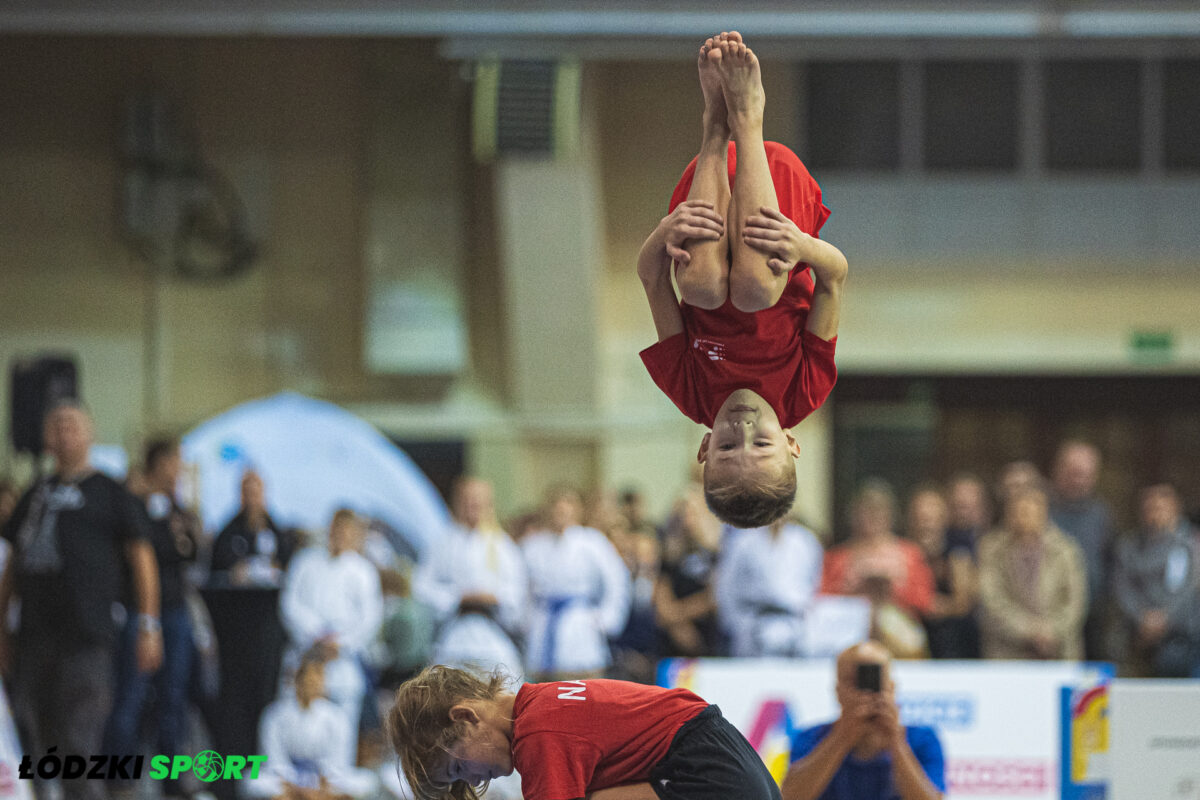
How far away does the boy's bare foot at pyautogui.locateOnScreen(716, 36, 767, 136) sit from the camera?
3.26 metres

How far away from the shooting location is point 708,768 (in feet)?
7.98

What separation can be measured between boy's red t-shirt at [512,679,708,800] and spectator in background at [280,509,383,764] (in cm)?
389

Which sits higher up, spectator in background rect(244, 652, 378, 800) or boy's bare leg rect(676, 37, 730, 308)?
boy's bare leg rect(676, 37, 730, 308)

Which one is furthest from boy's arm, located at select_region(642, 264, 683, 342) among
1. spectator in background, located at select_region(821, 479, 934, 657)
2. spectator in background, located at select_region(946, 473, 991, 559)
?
spectator in background, located at select_region(946, 473, 991, 559)

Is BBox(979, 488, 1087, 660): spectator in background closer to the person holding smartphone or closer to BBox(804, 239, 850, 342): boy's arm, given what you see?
the person holding smartphone

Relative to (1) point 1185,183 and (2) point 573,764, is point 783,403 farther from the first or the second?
(1) point 1185,183

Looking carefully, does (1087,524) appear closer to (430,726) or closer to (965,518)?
(965,518)

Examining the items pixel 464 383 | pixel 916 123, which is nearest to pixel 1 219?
pixel 464 383

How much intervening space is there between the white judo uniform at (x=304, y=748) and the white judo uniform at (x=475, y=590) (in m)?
0.91

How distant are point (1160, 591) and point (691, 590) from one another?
245 cm

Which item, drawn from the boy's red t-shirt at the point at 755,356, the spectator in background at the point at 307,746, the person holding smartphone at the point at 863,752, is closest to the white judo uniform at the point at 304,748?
the spectator in background at the point at 307,746

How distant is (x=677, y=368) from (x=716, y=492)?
1.39 ft

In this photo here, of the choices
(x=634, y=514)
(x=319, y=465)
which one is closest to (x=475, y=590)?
(x=634, y=514)

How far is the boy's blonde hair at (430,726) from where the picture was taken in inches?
95.3
